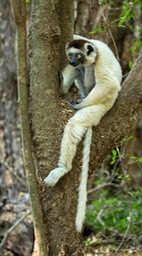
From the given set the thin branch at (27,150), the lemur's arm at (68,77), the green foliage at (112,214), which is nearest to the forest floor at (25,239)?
the green foliage at (112,214)

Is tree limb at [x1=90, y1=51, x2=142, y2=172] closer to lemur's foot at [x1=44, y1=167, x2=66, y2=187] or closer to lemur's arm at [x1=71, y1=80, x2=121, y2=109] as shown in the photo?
lemur's arm at [x1=71, y1=80, x2=121, y2=109]

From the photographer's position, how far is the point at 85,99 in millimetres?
4086

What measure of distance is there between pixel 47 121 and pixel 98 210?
2.95m

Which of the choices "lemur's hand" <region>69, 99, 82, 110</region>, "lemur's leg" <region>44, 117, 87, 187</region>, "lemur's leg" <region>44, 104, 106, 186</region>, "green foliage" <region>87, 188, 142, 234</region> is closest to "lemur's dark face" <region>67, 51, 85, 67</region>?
"lemur's hand" <region>69, 99, 82, 110</region>

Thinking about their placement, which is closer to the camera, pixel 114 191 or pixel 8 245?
pixel 8 245

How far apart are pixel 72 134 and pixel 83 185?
0.42m

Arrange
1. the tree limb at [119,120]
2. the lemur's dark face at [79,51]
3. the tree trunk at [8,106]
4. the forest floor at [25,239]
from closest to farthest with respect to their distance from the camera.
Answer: the tree limb at [119,120], the lemur's dark face at [79,51], the forest floor at [25,239], the tree trunk at [8,106]

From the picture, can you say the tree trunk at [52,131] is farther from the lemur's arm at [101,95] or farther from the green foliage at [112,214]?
the green foliage at [112,214]

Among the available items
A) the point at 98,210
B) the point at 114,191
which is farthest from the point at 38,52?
the point at 114,191

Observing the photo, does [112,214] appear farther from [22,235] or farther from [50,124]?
[50,124]

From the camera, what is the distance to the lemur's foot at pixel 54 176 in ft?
12.2

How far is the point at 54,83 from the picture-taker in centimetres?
393

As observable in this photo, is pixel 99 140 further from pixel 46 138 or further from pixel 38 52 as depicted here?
pixel 38 52

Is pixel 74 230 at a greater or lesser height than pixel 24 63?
lesser
